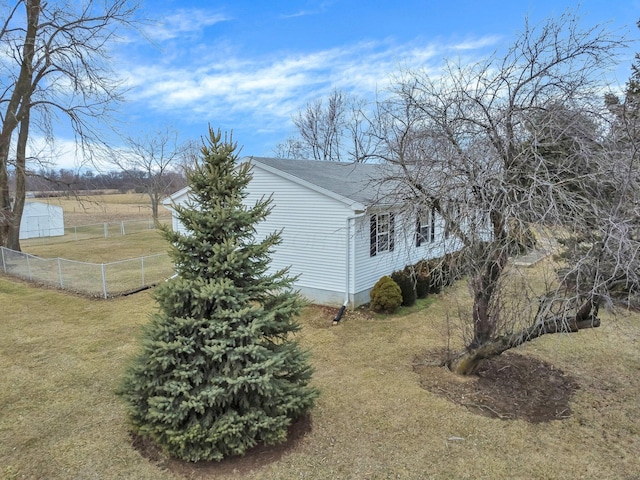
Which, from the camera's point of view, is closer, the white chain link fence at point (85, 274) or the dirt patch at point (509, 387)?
the dirt patch at point (509, 387)

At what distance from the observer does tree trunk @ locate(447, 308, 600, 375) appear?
526cm

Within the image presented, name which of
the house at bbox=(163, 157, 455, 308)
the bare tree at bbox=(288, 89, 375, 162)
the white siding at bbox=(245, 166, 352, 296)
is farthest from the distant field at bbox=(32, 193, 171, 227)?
the house at bbox=(163, 157, 455, 308)

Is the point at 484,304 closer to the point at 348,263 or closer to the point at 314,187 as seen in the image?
the point at 348,263

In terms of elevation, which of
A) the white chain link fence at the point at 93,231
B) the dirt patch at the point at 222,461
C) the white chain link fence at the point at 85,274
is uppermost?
the white chain link fence at the point at 93,231

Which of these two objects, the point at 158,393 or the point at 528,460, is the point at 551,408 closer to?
the point at 528,460

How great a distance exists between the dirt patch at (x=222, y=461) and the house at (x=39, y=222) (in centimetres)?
2600

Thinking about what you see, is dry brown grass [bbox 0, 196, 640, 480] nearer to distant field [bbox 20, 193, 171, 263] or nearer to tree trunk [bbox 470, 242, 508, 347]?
tree trunk [bbox 470, 242, 508, 347]

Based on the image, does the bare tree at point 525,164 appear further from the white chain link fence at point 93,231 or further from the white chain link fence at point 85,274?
the white chain link fence at point 93,231

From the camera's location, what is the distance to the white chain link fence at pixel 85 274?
11859mm

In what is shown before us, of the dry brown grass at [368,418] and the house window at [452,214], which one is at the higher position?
the house window at [452,214]

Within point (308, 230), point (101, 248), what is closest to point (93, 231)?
point (101, 248)

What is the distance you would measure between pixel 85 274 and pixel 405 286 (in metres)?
10.1

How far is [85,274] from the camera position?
493 inches

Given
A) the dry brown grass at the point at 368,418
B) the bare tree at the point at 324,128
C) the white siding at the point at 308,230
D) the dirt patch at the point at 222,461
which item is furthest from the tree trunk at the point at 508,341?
the bare tree at the point at 324,128
